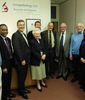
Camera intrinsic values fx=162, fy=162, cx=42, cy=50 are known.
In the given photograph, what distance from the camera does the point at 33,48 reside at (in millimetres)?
3541

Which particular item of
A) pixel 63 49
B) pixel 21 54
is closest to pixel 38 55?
pixel 21 54

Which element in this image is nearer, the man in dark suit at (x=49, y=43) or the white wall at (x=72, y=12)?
the man in dark suit at (x=49, y=43)

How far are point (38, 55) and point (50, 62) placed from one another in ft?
3.63

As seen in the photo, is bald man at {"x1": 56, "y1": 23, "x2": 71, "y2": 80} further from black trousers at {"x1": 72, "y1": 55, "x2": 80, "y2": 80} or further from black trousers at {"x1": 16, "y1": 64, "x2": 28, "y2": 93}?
black trousers at {"x1": 16, "y1": 64, "x2": 28, "y2": 93}

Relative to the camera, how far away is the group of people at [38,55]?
3012 millimetres

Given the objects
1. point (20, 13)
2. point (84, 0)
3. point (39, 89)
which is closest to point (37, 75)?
point (39, 89)

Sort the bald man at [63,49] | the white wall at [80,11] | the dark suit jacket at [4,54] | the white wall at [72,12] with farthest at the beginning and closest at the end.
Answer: the white wall at [72,12], the white wall at [80,11], the bald man at [63,49], the dark suit jacket at [4,54]

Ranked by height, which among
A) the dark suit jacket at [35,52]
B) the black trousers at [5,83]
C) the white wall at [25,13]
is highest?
the white wall at [25,13]

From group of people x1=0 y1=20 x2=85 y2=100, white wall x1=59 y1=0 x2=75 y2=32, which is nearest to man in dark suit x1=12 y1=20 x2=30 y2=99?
group of people x1=0 y1=20 x2=85 y2=100

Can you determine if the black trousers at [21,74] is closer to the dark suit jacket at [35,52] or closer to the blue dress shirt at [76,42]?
the dark suit jacket at [35,52]

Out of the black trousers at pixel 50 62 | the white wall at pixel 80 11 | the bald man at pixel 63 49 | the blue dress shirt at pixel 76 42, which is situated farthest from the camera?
the white wall at pixel 80 11

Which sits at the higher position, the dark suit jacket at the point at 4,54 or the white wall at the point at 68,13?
the white wall at the point at 68,13

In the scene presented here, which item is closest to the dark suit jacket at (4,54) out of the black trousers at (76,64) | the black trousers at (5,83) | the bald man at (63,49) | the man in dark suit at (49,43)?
A: the black trousers at (5,83)

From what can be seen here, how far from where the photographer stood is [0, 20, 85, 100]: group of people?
3.01 metres
